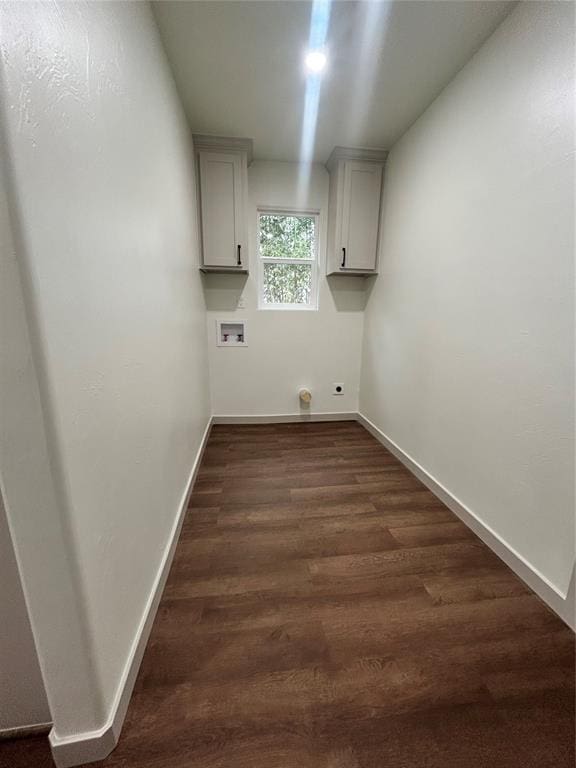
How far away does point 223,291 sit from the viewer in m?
2.86

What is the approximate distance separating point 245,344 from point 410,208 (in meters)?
1.89

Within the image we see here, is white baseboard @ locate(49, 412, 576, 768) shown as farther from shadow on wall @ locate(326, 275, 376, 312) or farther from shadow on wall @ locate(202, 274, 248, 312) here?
shadow on wall @ locate(326, 275, 376, 312)

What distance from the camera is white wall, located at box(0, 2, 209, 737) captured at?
21.7 inches

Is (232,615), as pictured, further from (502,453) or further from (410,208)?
(410,208)

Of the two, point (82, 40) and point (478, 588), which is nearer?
point (82, 40)

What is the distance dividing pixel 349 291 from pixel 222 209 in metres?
1.47

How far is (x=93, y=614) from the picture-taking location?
28.5 inches

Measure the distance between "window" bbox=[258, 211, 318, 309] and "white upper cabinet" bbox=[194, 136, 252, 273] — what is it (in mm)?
353

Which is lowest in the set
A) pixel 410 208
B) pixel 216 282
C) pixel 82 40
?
pixel 216 282

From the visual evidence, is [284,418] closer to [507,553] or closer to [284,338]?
[284,338]

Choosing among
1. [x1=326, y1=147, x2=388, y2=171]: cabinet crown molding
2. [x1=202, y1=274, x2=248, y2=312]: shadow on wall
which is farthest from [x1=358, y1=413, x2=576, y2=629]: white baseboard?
[x1=326, y1=147, x2=388, y2=171]: cabinet crown molding

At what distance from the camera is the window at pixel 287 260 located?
2.90 m

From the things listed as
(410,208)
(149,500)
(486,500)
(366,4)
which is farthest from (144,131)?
(486,500)

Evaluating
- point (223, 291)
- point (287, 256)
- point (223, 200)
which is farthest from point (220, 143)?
point (223, 291)
